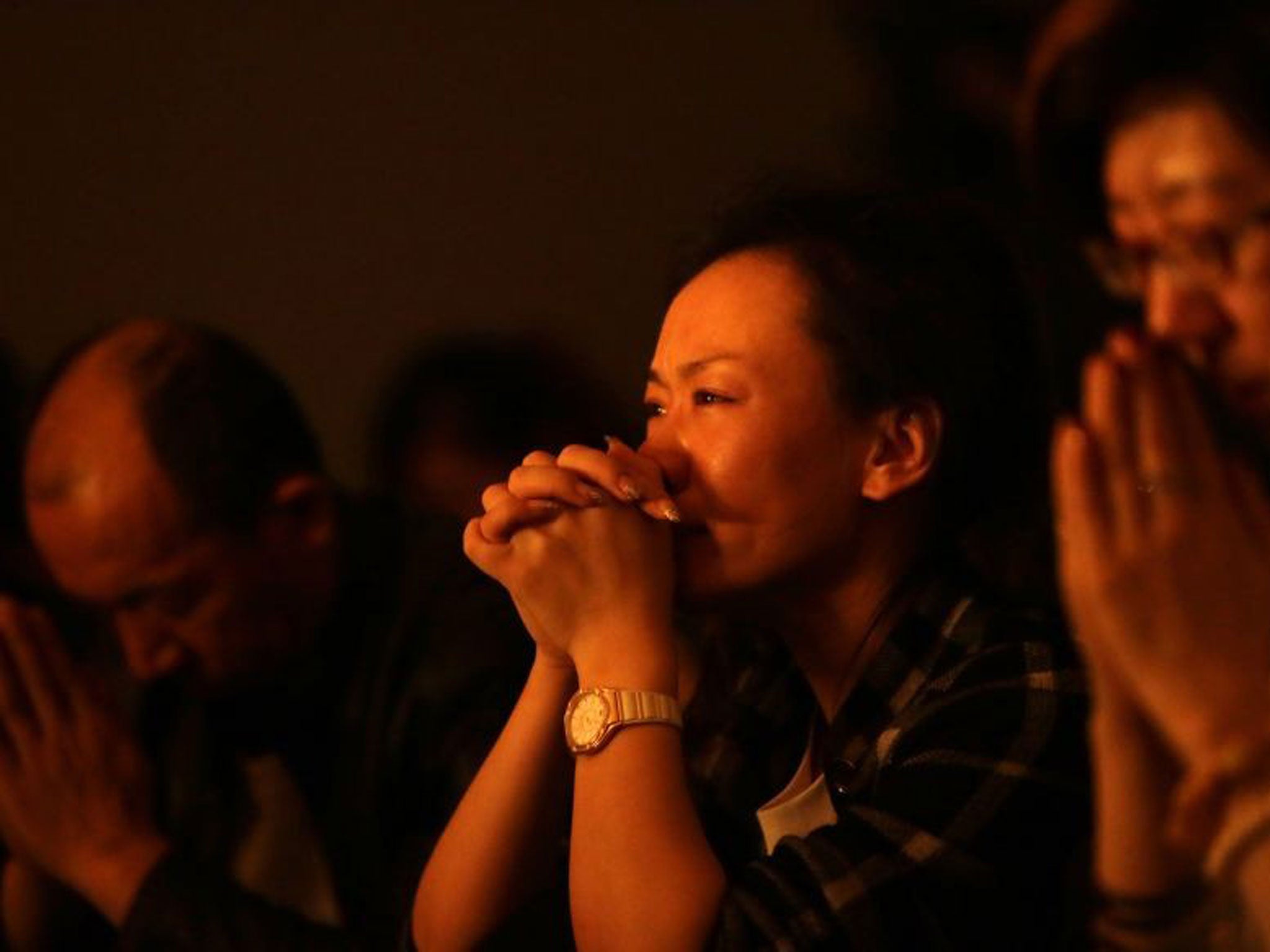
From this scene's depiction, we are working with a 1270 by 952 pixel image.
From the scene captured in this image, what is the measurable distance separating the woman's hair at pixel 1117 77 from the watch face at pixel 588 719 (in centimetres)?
45

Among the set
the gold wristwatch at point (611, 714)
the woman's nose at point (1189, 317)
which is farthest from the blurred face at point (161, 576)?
the woman's nose at point (1189, 317)

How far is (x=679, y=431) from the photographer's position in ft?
3.23

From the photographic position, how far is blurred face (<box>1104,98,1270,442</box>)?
29.1 inches

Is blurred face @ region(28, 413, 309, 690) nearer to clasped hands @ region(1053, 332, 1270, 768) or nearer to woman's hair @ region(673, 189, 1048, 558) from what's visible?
woman's hair @ region(673, 189, 1048, 558)

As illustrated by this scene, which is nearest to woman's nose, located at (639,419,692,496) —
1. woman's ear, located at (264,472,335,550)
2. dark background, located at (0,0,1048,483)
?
woman's ear, located at (264,472,335,550)

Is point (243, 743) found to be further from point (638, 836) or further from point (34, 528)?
point (638, 836)

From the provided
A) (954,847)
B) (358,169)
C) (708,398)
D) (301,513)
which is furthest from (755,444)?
(358,169)

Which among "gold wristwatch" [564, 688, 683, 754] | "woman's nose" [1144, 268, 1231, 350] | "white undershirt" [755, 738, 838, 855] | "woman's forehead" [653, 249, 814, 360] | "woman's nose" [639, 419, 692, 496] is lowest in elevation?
"white undershirt" [755, 738, 838, 855]

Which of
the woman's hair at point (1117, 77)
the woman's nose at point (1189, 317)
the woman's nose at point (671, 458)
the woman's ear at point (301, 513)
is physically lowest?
the woman's ear at point (301, 513)

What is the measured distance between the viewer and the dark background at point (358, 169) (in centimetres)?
166

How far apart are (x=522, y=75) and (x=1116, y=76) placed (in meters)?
0.94

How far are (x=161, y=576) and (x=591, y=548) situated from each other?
54 cm

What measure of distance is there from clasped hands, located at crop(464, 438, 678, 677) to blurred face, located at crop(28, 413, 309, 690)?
0.47 m

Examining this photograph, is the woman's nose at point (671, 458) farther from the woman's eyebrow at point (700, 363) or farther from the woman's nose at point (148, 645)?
the woman's nose at point (148, 645)
